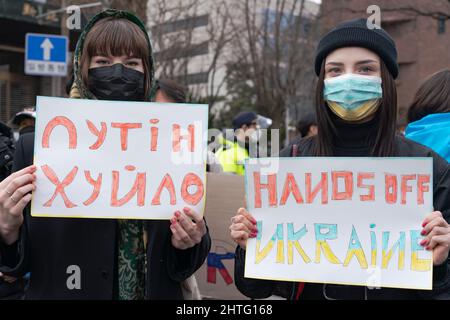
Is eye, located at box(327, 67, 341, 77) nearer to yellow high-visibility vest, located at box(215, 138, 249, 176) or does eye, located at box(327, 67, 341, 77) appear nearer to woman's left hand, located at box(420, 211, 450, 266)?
woman's left hand, located at box(420, 211, 450, 266)

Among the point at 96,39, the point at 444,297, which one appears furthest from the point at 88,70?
the point at 444,297

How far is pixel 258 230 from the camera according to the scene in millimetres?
1950

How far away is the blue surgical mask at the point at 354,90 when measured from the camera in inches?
76.8

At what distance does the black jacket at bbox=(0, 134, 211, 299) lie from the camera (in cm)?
193

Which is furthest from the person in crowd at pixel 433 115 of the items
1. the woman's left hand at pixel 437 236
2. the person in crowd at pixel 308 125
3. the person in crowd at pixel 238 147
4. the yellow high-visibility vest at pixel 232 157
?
the person in crowd at pixel 308 125

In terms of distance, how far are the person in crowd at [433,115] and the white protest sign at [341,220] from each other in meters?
0.75

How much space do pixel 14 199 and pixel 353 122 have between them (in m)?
1.31

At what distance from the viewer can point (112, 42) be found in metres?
2.10

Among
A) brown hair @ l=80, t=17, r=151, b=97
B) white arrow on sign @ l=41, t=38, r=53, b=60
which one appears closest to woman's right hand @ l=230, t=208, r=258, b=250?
brown hair @ l=80, t=17, r=151, b=97

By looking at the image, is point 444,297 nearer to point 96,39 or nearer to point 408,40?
point 96,39

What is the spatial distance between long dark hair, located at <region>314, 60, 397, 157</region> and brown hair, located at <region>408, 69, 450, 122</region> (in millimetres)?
836

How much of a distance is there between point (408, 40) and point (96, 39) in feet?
106

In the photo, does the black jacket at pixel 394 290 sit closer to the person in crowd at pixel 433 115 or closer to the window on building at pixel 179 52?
the person in crowd at pixel 433 115

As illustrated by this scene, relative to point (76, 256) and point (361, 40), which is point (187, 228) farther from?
point (361, 40)
